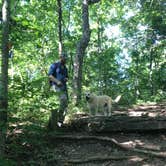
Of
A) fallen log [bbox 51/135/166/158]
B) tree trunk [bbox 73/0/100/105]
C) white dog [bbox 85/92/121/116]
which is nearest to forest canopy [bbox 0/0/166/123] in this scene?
tree trunk [bbox 73/0/100/105]

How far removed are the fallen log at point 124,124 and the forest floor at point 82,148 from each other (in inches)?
8.5

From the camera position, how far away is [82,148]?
1048cm

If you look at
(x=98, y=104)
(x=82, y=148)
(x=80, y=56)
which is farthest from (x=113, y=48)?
(x=82, y=148)

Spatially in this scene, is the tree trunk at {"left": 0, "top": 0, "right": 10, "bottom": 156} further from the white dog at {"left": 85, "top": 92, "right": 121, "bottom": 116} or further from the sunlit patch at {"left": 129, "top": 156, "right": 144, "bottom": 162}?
the white dog at {"left": 85, "top": 92, "right": 121, "bottom": 116}

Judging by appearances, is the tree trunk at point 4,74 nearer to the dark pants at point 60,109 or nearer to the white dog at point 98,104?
the dark pants at point 60,109

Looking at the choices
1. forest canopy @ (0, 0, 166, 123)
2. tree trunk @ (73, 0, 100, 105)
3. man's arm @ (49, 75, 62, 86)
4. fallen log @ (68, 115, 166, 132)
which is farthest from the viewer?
forest canopy @ (0, 0, 166, 123)

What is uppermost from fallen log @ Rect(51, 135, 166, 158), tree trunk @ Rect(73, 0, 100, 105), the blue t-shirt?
tree trunk @ Rect(73, 0, 100, 105)

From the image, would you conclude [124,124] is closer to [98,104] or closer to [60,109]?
[98,104]

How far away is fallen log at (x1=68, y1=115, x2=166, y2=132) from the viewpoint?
1059 cm

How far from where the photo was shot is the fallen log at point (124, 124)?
10.6 metres

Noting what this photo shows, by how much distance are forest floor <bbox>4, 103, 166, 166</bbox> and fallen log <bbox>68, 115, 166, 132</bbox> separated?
0.22 metres

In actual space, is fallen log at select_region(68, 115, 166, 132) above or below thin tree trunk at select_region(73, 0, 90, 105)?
below

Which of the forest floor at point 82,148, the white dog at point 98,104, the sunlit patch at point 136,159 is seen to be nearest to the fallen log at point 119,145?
the forest floor at point 82,148

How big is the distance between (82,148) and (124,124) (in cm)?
148
